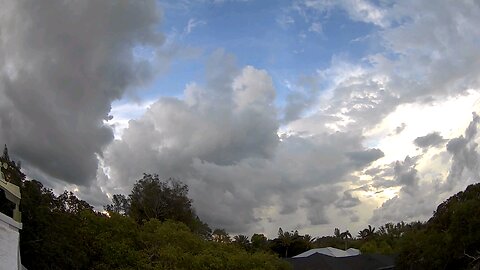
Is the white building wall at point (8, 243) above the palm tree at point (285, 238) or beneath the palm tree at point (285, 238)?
beneath

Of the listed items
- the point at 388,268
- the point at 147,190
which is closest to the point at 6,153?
the point at 147,190

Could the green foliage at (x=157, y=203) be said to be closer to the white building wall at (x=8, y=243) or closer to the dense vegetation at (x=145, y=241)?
the dense vegetation at (x=145, y=241)

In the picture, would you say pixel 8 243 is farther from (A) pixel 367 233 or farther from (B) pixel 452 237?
(A) pixel 367 233

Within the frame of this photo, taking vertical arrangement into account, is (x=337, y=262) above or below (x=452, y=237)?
below

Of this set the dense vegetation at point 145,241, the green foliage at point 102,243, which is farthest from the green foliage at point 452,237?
the green foliage at point 102,243

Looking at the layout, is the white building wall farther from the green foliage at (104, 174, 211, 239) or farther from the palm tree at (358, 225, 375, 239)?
the palm tree at (358, 225, 375, 239)

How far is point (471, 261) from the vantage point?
38.4 metres

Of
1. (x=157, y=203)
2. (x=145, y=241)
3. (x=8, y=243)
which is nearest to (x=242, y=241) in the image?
(x=157, y=203)

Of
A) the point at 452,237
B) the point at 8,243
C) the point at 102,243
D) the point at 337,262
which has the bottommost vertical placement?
the point at 8,243

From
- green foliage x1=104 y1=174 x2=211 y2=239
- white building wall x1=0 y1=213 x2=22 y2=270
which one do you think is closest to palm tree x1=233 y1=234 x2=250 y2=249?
green foliage x1=104 y1=174 x2=211 y2=239

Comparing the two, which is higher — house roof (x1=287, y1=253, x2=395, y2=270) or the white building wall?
house roof (x1=287, y1=253, x2=395, y2=270)

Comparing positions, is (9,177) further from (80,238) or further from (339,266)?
(339,266)

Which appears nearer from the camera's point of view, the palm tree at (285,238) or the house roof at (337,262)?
the house roof at (337,262)

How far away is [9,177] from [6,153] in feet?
37.1
